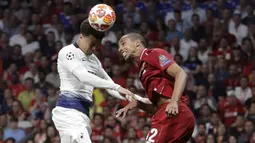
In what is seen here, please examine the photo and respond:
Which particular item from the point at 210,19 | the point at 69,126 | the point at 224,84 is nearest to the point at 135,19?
the point at 210,19

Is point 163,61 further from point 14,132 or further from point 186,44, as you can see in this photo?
point 186,44

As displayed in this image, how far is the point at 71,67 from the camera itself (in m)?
8.84

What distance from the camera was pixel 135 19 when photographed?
1722cm

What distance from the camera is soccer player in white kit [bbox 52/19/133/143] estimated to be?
29.0 feet

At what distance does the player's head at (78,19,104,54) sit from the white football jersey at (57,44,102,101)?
8 centimetres

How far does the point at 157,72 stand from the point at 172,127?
62 centimetres

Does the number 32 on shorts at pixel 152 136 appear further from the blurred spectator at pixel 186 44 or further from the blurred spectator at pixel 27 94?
the blurred spectator at pixel 186 44

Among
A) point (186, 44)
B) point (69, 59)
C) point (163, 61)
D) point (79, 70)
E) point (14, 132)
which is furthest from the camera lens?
point (186, 44)

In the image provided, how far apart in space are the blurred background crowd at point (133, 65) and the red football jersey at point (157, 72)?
4.89 meters

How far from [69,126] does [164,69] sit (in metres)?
1.41

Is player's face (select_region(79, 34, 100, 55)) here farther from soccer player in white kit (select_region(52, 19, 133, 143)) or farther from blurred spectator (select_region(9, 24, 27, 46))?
blurred spectator (select_region(9, 24, 27, 46))

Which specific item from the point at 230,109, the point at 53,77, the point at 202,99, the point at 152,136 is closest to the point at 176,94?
the point at 152,136

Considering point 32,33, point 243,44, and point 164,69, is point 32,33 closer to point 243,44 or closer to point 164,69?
point 243,44

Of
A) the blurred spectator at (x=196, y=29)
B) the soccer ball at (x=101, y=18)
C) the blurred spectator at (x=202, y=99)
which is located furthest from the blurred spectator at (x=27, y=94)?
the soccer ball at (x=101, y=18)
